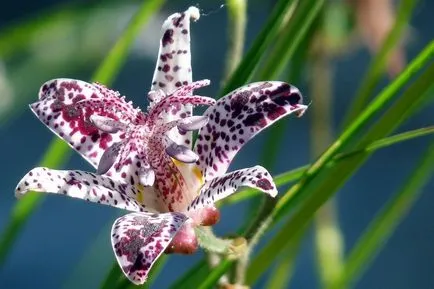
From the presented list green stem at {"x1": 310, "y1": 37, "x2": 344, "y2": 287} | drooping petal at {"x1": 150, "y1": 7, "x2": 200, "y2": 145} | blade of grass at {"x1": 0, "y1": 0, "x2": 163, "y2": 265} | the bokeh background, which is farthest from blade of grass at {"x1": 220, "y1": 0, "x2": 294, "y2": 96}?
the bokeh background

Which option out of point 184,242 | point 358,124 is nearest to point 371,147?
point 358,124

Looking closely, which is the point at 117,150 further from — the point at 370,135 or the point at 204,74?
the point at 204,74

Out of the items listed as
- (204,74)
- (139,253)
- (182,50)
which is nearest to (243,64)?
(182,50)

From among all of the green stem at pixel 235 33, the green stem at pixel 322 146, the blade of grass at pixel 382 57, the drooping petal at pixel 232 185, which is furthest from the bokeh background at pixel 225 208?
the drooping petal at pixel 232 185

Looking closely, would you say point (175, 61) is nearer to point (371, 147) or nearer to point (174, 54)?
point (174, 54)

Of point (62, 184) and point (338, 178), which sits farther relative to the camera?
point (338, 178)

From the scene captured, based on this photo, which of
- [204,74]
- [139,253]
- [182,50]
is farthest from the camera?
[204,74]
